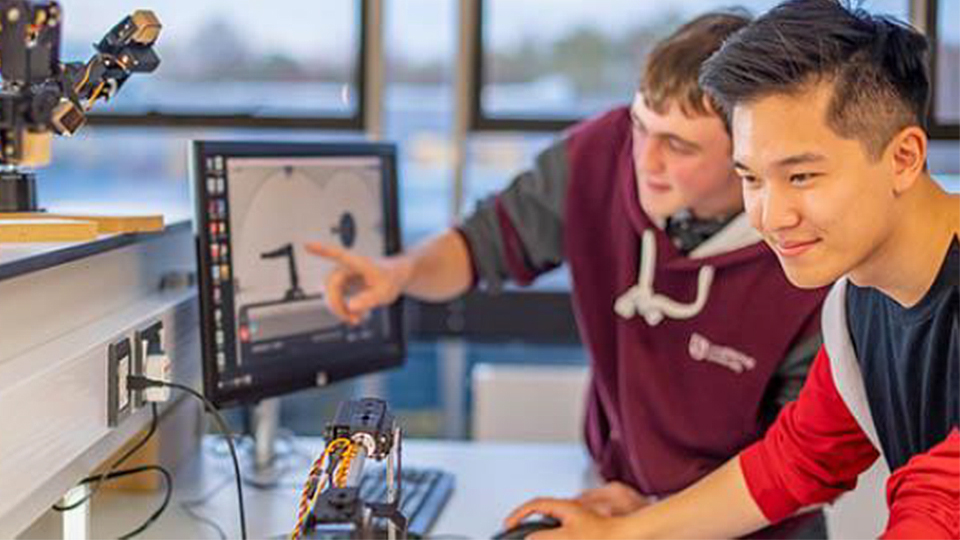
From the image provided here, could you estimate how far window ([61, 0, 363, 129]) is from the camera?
342cm

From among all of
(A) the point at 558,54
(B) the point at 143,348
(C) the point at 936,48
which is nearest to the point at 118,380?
(B) the point at 143,348

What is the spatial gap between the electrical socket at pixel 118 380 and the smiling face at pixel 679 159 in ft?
2.49

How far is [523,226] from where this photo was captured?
2.11 meters

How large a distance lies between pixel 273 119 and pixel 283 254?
173 centimetres

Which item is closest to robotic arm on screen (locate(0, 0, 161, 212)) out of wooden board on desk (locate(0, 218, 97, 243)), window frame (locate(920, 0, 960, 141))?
wooden board on desk (locate(0, 218, 97, 243))

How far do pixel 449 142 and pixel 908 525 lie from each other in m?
2.42

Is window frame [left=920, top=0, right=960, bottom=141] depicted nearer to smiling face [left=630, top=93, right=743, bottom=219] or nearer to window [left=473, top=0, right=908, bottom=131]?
window [left=473, top=0, right=908, bottom=131]

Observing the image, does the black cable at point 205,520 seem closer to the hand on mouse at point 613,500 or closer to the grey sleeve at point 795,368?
the hand on mouse at point 613,500

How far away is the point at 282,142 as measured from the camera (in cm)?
178

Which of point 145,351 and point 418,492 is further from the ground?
point 145,351

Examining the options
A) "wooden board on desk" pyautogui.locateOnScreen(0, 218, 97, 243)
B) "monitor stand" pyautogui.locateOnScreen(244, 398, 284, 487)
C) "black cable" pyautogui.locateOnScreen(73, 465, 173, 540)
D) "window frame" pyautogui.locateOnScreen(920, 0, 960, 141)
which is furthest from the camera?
"window frame" pyautogui.locateOnScreen(920, 0, 960, 141)

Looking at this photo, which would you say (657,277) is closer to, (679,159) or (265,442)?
(679,159)

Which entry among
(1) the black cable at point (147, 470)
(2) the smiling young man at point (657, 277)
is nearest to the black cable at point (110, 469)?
(1) the black cable at point (147, 470)

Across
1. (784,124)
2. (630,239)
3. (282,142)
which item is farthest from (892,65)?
(282,142)
